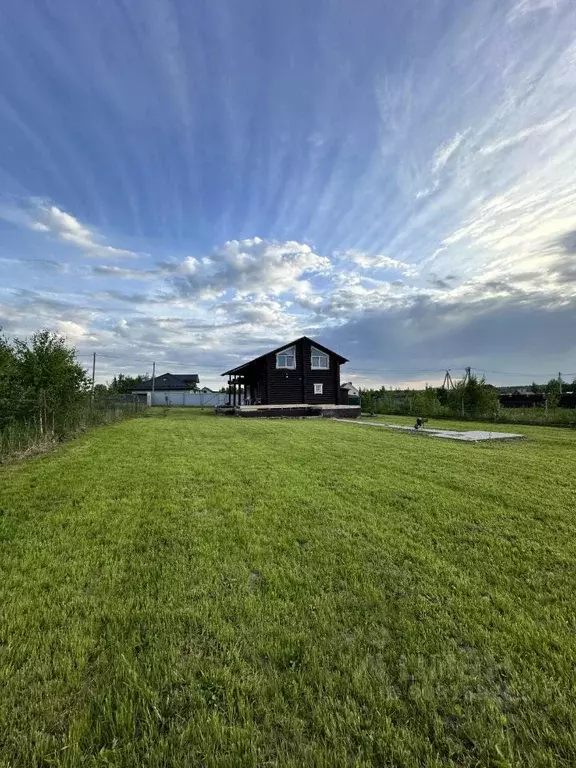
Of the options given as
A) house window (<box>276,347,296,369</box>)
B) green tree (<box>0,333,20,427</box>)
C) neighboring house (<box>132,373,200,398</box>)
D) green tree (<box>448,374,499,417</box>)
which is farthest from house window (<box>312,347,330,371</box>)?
neighboring house (<box>132,373,200,398</box>)

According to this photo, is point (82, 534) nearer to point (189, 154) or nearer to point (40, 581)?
point (40, 581)

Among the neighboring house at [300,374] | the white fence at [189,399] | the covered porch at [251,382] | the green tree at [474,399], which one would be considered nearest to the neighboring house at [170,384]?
the white fence at [189,399]

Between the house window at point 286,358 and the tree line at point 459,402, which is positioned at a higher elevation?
the house window at point 286,358

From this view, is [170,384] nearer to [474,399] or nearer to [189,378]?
[189,378]

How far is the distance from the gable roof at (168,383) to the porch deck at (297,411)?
3687cm

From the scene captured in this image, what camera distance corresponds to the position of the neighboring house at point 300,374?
25859mm

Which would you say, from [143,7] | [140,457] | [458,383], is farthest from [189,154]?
[458,383]

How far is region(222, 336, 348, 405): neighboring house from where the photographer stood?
25.9m

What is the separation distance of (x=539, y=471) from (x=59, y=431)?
1305cm

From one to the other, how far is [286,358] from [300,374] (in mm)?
1441

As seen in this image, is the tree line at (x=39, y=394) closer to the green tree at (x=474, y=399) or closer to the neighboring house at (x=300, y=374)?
the neighboring house at (x=300, y=374)

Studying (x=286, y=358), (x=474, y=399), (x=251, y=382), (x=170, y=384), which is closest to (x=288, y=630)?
(x=474, y=399)

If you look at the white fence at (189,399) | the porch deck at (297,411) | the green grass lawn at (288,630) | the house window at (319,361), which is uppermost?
the house window at (319,361)

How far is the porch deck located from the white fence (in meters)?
22.8
